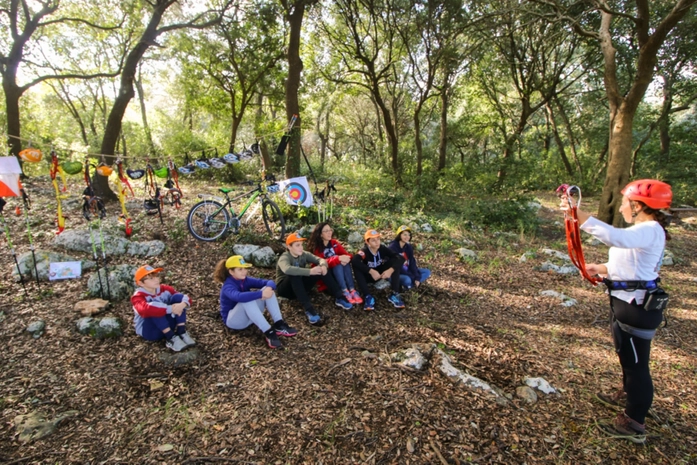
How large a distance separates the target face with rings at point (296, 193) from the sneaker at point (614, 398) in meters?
4.64

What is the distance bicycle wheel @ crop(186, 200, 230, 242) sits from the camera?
5.61 m

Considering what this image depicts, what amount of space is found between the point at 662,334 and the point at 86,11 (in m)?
14.9

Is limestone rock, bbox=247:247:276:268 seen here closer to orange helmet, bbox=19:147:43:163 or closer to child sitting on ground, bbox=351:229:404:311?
child sitting on ground, bbox=351:229:404:311

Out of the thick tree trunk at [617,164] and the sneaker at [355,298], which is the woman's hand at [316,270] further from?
the thick tree trunk at [617,164]

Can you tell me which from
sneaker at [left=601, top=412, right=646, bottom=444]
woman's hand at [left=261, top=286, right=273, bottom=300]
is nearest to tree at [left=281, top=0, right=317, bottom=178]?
woman's hand at [left=261, top=286, right=273, bottom=300]

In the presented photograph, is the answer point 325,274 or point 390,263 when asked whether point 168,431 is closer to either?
point 325,274

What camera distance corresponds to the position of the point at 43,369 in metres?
3.04

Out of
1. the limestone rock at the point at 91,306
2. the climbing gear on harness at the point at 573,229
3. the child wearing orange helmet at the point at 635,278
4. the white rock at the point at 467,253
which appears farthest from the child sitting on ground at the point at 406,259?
the limestone rock at the point at 91,306

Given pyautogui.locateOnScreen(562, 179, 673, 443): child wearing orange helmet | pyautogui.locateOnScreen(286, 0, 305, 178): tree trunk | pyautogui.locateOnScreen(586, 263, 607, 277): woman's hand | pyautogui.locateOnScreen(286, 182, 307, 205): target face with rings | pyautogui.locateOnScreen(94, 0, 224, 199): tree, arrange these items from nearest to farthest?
pyautogui.locateOnScreen(562, 179, 673, 443): child wearing orange helmet
pyautogui.locateOnScreen(586, 263, 607, 277): woman's hand
pyautogui.locateOnScreen(286, 182, 307, 205): target face with rings
pyautogui.locateOnScreen(286, 0, 305, 178): tree trunk
pyautogui.locateOnScreen(94, 0, 224, 199): tree

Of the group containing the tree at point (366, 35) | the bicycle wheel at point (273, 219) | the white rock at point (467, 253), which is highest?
the tree at point (366, 35)

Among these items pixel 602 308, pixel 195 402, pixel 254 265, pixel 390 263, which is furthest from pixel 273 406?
pixel 602 308

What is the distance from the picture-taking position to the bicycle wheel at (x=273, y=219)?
5.78m

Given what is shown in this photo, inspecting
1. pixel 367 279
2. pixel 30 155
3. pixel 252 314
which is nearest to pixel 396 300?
pixel 367 279

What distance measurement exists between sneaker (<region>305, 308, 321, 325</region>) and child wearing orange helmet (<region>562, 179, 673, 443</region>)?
2.70 meters
